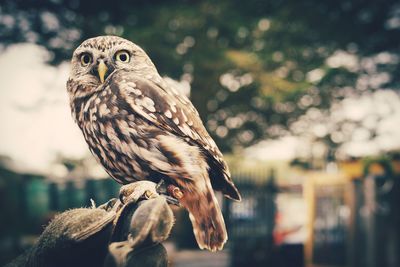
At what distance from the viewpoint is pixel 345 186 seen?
7.50 meters

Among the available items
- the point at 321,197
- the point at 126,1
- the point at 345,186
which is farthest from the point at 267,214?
the point at 126,1

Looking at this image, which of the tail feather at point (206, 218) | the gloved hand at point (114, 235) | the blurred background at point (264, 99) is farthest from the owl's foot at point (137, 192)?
the blurred background at point (264, 99)

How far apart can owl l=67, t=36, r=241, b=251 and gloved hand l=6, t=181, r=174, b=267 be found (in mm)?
255

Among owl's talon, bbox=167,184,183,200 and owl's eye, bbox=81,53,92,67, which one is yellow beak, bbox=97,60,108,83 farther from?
owl's talon, bbox=167,184,183,200

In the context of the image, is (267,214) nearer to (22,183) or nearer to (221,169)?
(22,183)

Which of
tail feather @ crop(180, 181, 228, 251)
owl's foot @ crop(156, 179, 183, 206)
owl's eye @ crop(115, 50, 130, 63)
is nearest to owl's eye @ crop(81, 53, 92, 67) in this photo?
owl's eye @ crop(115, 50, 130, 63)

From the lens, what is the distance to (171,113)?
5.97ft

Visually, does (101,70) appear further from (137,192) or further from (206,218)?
(206,218)

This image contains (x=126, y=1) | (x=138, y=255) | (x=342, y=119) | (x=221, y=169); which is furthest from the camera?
(x=342, y=119)

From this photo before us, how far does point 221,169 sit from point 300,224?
27.4ft

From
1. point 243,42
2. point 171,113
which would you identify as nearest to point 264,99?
point 243,42

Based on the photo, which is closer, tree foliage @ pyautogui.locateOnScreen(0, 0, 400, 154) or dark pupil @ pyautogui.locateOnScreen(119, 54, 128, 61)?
dark pupil @ pyautogui.locateOnScreen(119, 54, 128, 61)

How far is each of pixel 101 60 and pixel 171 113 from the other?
1.25 ft

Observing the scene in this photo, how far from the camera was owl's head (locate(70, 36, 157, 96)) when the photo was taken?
5.83 ft
